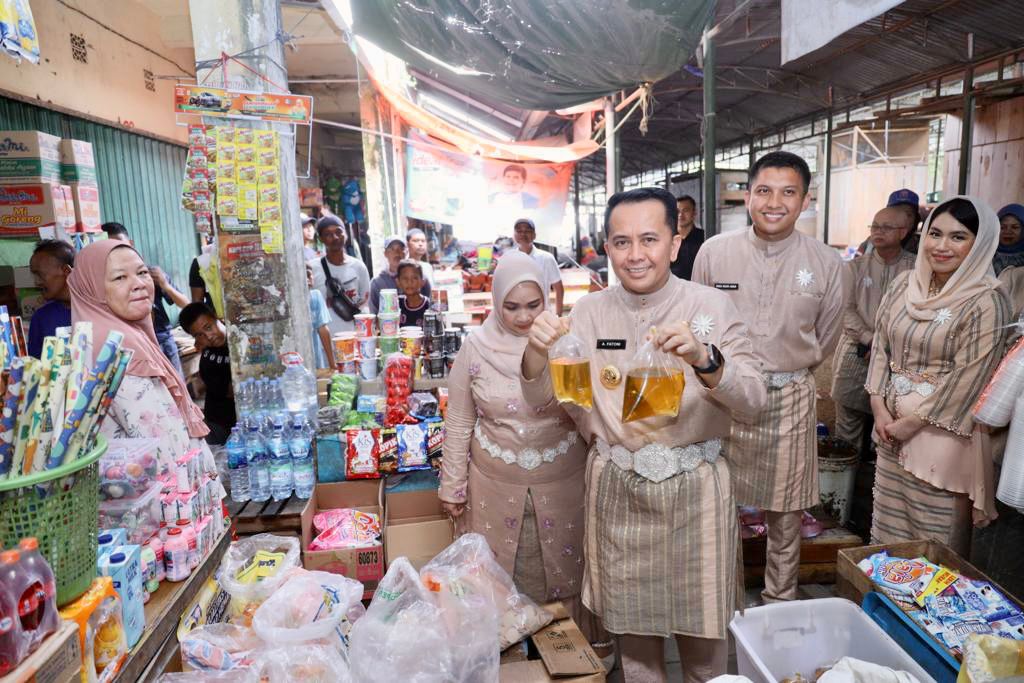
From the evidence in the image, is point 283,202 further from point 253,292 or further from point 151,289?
point 151,289

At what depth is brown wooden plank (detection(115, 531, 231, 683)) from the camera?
138cm

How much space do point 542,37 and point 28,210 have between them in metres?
3.60

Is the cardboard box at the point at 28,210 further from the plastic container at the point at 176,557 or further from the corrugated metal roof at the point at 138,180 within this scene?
the plastic container at the point at 176,557

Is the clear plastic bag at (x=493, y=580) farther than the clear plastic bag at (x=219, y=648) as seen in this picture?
Yes

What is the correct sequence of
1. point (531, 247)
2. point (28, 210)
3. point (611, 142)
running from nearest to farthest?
point (28, 210), point (531, 247), point (611, 142)

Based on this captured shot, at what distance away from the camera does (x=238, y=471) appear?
9.50 feet

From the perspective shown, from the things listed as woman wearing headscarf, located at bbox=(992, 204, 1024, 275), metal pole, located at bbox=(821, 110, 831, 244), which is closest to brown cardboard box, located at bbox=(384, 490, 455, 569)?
woman wearing headscarf, located at bbox=(992, 204, 1024, 275)

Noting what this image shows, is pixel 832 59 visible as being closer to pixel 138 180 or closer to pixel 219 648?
pixel 138 180

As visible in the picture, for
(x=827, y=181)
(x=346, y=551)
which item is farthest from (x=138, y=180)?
(x=827, y=181)

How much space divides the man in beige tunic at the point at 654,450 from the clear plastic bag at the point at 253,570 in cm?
91

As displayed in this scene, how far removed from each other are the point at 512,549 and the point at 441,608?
2.36 feet

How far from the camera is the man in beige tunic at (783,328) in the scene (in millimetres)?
2621

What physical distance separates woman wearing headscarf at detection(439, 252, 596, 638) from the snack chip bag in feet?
2.59

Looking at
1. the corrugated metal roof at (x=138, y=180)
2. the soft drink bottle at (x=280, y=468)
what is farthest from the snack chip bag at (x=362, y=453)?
the corrugated metal roof at (x=138, y=180)
